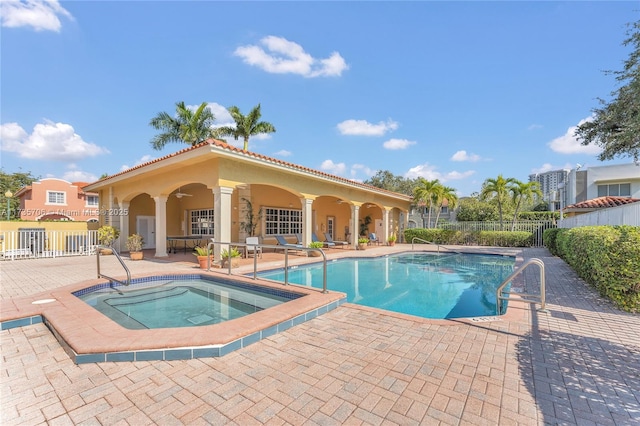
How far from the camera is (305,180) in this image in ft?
47.9

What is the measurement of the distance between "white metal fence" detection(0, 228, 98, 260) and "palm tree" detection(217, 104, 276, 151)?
604 inches

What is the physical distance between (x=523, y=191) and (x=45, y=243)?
96.1ft

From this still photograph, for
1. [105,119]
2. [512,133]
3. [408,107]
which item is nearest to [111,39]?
[105,119]

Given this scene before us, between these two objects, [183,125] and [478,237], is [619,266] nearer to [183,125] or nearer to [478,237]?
[478,237]

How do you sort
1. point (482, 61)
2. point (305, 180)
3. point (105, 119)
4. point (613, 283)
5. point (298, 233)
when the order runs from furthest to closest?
point (298, 233), point (105, 119), point (305, 180), point (482, 61), point (613, 283)

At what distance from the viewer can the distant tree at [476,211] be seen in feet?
100

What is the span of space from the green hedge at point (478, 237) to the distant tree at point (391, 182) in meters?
18.6

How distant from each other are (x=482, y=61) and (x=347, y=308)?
1172 centimetres

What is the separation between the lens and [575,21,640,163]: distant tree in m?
8.03

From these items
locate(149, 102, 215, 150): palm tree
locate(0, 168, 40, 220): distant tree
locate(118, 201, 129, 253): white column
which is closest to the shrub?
locate(118, 201, 129, 253): white column

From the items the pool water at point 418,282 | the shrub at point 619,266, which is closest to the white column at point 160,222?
the pool water at point 418,282

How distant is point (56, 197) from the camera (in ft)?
106

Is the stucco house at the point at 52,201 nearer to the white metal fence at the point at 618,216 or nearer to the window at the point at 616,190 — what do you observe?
the white metal fence at the point at 618,216

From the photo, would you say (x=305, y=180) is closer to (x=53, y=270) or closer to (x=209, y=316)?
(x=209, y=316)
